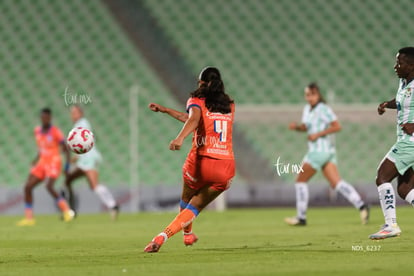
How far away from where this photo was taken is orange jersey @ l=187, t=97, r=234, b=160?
785 centimetres

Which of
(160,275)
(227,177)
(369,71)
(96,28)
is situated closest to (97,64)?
(96,28)

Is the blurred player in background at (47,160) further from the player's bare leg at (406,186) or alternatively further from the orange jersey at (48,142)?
the player's bare leg at (406,186)

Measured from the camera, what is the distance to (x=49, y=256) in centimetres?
759

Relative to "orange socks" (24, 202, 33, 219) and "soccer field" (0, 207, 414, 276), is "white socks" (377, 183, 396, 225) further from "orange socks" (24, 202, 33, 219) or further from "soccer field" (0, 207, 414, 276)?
"orange socks" (24, 202, 33, 219)

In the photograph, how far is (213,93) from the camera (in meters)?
7.85

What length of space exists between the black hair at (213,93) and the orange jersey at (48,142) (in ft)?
24.0

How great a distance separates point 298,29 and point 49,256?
14453mm

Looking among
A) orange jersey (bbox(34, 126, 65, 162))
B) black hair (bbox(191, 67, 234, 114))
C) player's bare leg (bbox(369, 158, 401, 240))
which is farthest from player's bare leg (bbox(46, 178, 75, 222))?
player's bare leg (bbox(369, 158, 401, 240))

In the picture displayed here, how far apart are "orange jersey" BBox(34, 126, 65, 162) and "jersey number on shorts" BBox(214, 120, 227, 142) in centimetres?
736

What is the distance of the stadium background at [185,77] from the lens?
1792 centimetres

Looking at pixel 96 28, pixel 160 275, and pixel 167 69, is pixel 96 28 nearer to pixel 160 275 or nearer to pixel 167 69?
pixel 167 69

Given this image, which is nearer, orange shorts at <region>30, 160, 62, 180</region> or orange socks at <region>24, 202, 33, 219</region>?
orange socks at <region>24, 202, 33, 219</region>

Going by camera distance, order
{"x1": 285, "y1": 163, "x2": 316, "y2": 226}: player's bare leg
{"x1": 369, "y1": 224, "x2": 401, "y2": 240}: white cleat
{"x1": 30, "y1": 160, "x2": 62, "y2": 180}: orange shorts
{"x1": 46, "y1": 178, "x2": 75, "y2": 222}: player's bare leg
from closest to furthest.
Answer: {"x1": 369, "y1": 224, "x2": 401, "y2": 240}: white cleat, {"x1": 285, "y1": 163, "x2": 316, "y2": 226}: player's bare leg, {"x1": 46, "y1": 178, "x2": 75, "y2": 222}: player's bare leg, {"x1": 30, "y1": 160, "x2": 62, "y2": 180}: orange shorts

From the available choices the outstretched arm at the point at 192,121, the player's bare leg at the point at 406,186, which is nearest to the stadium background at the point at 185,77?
the player's bare leg at the point at 406,186
